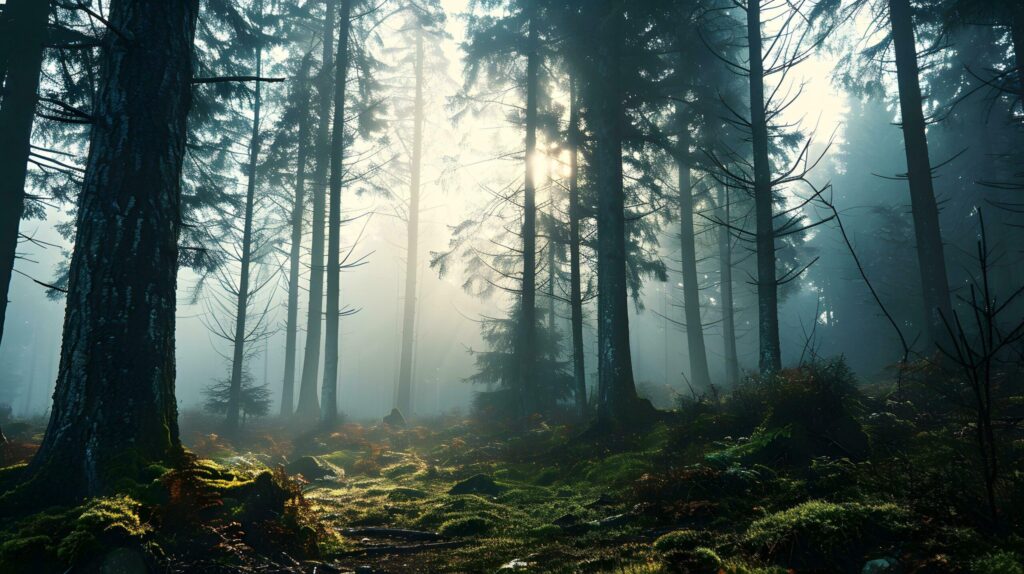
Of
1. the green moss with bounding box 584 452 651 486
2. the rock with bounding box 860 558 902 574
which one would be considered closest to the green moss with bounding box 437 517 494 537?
the green moss with bounding box 584 452 651 486

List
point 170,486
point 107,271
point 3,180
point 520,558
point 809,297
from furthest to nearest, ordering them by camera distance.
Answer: point 809,297 → point 3,180 → point 107,271 → point 520,558 → point 170,486

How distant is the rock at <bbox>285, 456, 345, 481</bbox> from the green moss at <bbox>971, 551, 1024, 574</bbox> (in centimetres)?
983

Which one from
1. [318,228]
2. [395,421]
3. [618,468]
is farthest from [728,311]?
[318,228]

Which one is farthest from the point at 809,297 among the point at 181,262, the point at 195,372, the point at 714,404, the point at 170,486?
the point at 195,372

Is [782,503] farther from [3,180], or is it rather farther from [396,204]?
[396,204]

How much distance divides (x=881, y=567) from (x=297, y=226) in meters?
22.9

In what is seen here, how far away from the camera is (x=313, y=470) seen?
10117 mm

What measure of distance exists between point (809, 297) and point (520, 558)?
57814 mm

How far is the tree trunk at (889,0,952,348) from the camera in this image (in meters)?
11.9

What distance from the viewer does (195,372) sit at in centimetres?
Answer: 9075

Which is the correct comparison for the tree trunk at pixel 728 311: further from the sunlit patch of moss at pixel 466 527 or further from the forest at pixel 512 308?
the sunlit patch of moss at pixel 466 527

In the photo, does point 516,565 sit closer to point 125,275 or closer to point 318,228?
point 125,275

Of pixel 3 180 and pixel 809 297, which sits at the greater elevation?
pixel 809 297

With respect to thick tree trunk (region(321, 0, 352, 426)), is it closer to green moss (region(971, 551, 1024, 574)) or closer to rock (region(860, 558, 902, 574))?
Answer: rock (region(860, 558, 902, 574))
